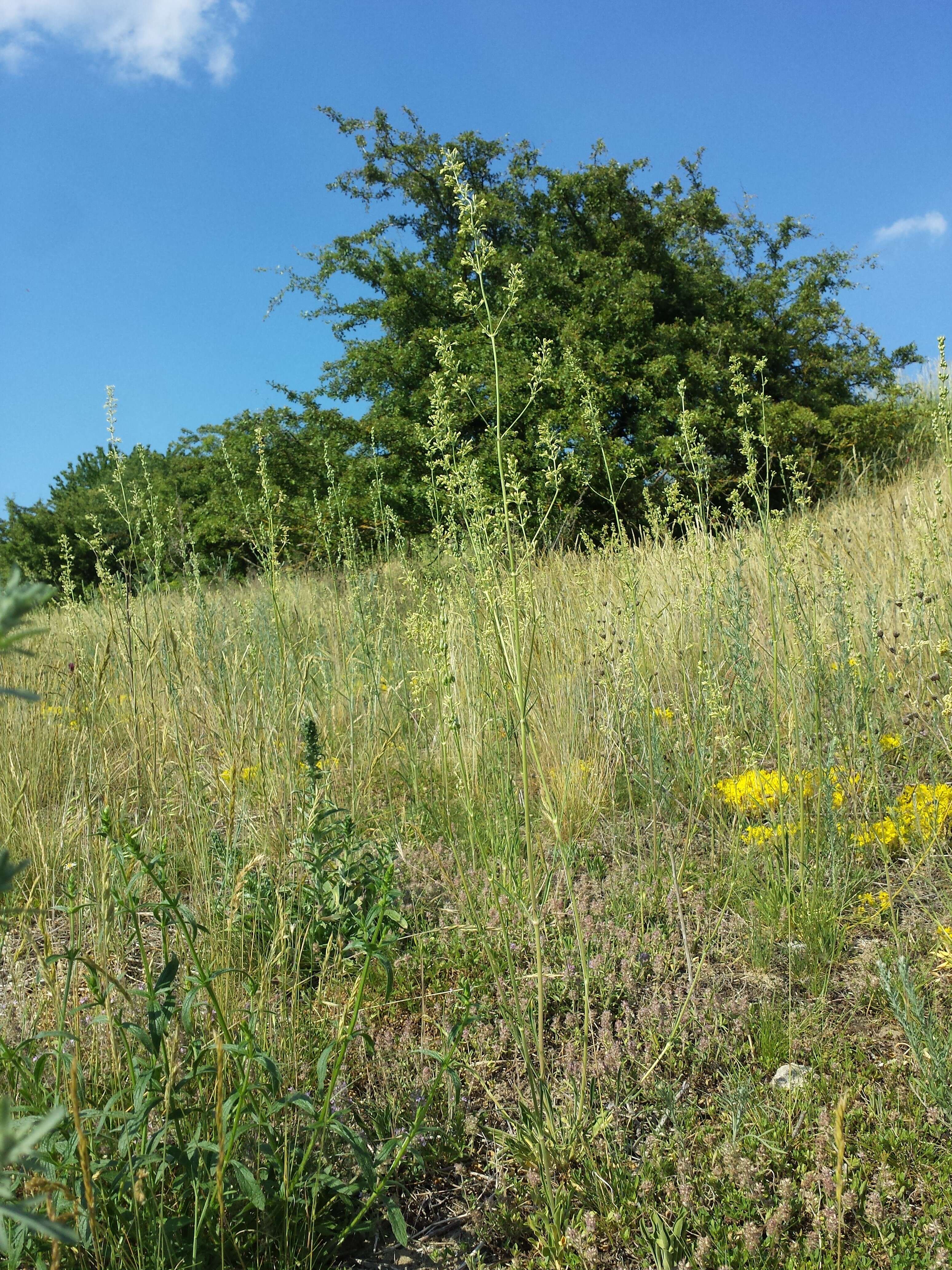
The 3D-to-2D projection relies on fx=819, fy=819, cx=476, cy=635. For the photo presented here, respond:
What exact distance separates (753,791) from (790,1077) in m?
0.89

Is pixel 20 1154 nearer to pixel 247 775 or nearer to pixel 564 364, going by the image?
pixel 247 775

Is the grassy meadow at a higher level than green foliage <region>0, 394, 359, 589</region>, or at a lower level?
lower

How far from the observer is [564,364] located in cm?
936

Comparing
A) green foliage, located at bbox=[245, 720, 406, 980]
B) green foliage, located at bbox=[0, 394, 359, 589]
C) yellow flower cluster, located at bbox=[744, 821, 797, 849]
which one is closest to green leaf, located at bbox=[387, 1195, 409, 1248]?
green foliage, located at bbox=[245, 720, 406, 980]

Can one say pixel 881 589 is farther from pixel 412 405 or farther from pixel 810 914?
pixel 412 405

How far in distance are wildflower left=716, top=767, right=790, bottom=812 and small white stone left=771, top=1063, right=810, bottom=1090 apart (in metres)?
0.75

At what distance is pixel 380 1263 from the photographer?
1533mm

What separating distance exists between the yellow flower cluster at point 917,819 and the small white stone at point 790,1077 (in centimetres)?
71

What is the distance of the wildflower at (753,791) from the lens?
8.16 ft

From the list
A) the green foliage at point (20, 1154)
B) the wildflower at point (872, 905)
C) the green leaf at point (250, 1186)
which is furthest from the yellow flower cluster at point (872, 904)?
the green foliage at point (20, 1154)

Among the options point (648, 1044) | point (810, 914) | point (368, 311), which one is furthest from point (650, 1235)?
point (368, 311)

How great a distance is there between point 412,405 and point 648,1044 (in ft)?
34.7

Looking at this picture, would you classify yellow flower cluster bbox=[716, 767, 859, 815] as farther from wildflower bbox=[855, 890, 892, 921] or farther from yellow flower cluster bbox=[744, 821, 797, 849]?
wildflower bbox=[855, 890, 892, 921]

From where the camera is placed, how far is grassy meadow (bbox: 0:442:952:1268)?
4.73 feet
